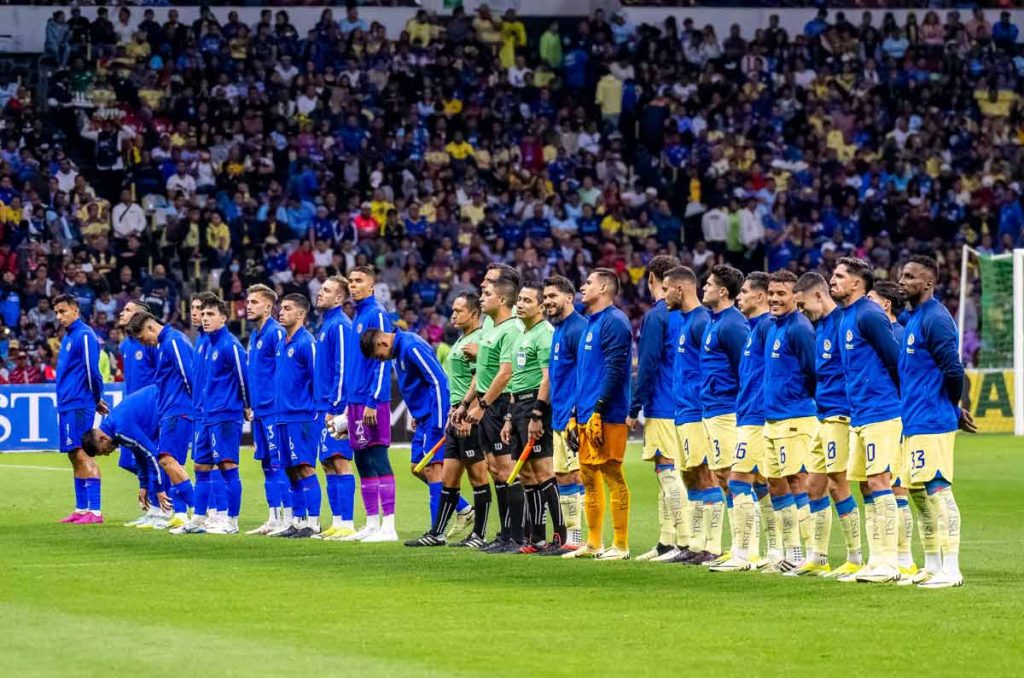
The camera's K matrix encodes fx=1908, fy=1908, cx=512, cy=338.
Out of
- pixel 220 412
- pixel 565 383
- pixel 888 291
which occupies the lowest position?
pixel 220 412

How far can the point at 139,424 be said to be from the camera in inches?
764

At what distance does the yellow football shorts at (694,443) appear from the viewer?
14.7 meters

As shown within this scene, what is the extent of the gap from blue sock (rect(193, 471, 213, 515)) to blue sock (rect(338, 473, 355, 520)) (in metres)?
1.49

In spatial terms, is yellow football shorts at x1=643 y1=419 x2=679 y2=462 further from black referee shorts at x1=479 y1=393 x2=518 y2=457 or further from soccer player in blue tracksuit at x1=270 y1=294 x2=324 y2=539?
soccer player in blue tracksuit at x1=270 y1=294 x2=324 y2=539

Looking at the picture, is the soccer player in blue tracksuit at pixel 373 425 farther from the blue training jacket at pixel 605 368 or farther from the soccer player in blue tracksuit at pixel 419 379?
the blue training jacket at pixel 605 368

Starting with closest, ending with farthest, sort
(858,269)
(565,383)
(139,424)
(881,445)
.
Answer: (881,445), (858,269), (565,383), (139,424)

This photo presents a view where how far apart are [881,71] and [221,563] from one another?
30463 mm

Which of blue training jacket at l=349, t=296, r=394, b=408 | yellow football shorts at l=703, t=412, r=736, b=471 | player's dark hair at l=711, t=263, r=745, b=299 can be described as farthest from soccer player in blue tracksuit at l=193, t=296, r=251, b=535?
player's dark hair at l=711, t=263, r=745, b=299

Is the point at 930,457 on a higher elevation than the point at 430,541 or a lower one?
higher

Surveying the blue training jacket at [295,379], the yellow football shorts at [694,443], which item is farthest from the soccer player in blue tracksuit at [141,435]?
the yellow football shorts at [694,443]

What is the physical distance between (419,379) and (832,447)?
185 inches

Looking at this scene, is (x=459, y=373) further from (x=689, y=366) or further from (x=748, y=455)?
(x=748, y=455)

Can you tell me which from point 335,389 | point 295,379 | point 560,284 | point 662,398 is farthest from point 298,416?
point 662,398

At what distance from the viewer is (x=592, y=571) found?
14.2 meters
